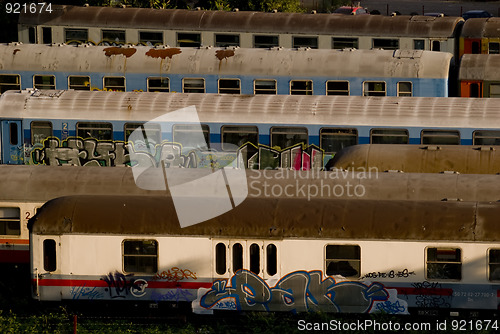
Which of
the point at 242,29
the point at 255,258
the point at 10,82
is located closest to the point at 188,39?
the point at 242,29

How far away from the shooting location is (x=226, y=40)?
46438 millimetres

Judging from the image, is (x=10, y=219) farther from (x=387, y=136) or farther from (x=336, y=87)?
(x=336, y=87)

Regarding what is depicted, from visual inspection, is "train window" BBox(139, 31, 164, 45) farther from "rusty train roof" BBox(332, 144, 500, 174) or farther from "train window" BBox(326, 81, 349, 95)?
"rusty train roof" BBox(332, 144, 500, 174)

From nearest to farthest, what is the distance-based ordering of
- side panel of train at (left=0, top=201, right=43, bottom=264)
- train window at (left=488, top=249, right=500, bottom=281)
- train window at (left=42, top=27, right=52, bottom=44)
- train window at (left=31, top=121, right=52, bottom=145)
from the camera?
train window at (left=488, top=249, right=500, bottom=281) → side panel of train at (left=0, top=201, right=43, bottom=264) → train window at (left=31, top=121, right=52, bottom=145) → train window at (left=42, top=27, right=52, bottom=44)

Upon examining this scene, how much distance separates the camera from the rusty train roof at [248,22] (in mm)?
45750

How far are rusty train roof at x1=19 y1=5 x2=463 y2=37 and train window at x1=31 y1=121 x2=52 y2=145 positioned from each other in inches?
452

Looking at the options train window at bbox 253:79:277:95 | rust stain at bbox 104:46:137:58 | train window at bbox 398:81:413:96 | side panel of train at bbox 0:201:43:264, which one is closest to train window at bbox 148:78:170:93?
rust stain at bbox 104:46:137:58

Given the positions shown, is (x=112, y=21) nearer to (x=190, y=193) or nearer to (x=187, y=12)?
(x=187, y=12)

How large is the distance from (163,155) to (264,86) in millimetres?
6812

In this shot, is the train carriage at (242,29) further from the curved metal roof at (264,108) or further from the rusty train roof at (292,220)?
the rusty train roof at (292,220)

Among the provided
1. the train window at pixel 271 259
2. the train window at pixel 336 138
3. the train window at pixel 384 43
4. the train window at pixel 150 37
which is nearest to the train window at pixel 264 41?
the train window at pixel 150 37

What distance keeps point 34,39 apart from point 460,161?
23.8 metres

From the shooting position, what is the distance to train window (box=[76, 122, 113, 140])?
35.8m

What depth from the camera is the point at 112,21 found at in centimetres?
4659
